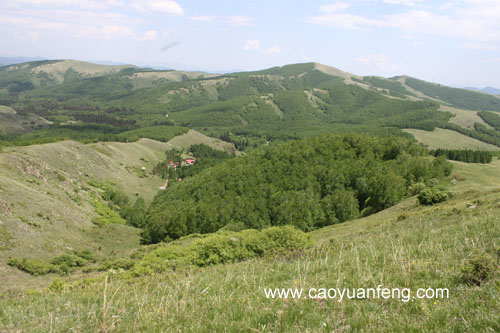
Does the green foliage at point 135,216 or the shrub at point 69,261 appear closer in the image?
the shrub at point 69,261

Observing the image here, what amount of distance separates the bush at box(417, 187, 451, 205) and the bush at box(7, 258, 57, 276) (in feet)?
185

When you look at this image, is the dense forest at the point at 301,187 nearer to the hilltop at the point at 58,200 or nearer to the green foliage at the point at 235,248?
the hilltop at the point at 58,200

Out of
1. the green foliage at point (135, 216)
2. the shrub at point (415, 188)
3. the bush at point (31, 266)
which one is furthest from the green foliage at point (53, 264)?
the shrub at point (415, 188)

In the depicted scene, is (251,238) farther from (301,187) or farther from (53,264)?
(301,187)

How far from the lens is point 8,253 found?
41.6m

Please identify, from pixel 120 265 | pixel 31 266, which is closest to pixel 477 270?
pixel 120 265

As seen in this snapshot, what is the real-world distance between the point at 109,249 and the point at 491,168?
287 feet

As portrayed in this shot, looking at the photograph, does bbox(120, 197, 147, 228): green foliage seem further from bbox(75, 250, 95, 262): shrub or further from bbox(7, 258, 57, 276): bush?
bbox(7, 258, 57, 276): bush

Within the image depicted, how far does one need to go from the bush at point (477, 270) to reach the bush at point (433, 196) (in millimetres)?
39020

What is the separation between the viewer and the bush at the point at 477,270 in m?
8.22

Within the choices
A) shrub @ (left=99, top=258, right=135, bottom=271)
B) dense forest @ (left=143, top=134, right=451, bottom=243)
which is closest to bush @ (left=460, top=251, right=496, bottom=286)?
shrub @ (left=99, top=258, right=135, bottom=271)

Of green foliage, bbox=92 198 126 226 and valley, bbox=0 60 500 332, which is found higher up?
valley, bbox=0 60 500 332

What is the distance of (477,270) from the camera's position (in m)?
8.34

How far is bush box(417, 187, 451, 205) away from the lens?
4181 cm
